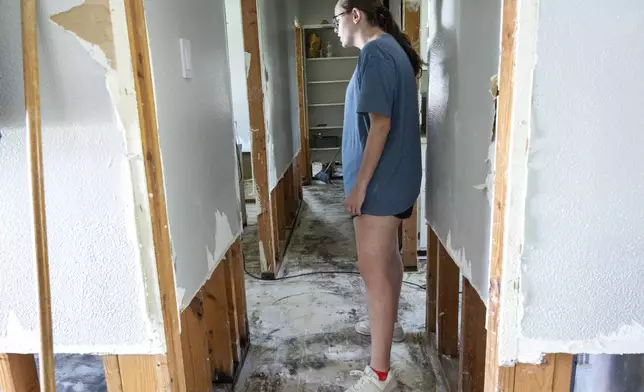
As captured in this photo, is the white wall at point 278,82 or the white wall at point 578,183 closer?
the white wall at point 578,183

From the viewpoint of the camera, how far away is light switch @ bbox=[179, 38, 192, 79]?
125 cm

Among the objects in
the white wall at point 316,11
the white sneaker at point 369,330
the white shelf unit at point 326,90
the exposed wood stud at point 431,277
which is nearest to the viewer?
the exposed wood stud at point 431,277

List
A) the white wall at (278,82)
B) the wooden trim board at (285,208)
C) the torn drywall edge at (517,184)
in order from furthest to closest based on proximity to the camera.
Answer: the wooden trim board at (285,208) → the white wall at (278,82) → the torn drywall edge at (517,184)

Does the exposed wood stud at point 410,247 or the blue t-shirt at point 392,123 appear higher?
the blue t-shirt at point 392,123

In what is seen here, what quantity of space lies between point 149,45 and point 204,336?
3.47 feet

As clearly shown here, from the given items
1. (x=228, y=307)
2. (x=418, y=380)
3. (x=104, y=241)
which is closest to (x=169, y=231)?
(x=104, y=241)

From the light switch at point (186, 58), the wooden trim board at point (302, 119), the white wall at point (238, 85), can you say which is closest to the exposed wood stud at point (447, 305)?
the light switch at point (186, 58)

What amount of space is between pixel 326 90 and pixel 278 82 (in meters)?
3.05

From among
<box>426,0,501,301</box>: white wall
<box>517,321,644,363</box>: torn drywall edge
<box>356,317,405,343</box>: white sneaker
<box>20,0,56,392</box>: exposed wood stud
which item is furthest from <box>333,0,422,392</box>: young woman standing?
<box>20,0,56,392</box>: exposed wood stud

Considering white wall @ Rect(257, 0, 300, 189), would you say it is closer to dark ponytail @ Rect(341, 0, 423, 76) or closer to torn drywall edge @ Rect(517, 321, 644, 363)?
dark ponytail @ Rect(341, 0, 423, 76)

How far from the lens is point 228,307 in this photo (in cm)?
189

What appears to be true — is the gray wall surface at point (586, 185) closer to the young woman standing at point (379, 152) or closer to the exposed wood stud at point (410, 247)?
the young woman standing at point (379, 152)

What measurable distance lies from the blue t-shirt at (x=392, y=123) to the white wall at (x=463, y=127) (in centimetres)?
12

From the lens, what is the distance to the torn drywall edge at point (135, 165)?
896 millimetres
